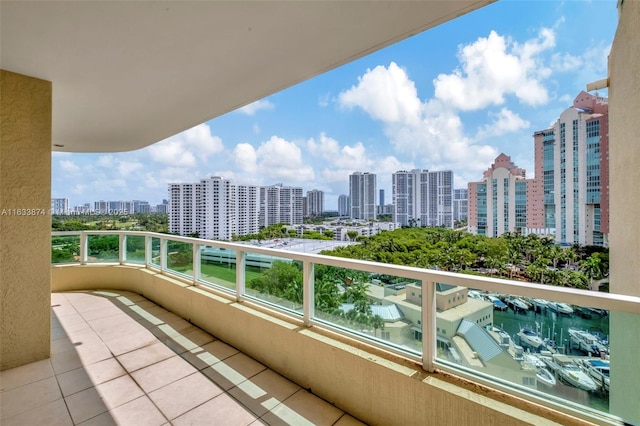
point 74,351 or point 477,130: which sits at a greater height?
point 477,130

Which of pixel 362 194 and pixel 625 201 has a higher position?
pixel 362 194

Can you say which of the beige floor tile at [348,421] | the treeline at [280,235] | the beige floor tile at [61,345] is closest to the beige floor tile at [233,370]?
the beige floor tile at [348,421]

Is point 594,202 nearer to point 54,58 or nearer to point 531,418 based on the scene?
point 531,418

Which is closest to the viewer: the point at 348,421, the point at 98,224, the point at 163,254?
the point at 348,421

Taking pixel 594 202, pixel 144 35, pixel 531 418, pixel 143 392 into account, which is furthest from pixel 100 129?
pixel 594 202

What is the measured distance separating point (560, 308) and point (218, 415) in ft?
7.80

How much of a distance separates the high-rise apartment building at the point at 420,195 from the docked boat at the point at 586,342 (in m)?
10.8

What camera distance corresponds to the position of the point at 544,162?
4297 mm

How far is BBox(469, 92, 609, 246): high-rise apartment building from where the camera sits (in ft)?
8.70

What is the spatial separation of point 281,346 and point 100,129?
4566 millimetres

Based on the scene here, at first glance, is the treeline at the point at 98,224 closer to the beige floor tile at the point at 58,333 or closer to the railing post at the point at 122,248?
the railing post at the point at 122,248

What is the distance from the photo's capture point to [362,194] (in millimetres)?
17531

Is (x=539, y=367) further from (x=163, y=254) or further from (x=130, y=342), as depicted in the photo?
(x=163, y=254)

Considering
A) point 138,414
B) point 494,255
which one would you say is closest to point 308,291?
point 138,414
